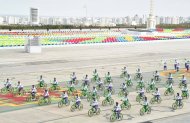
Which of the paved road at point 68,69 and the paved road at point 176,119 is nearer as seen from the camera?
the paved road at point 176,119

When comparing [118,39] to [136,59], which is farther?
[118,39]

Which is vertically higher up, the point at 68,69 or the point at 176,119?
the point at 68,69

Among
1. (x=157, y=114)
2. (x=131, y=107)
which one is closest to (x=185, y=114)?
(x=157, y=114)

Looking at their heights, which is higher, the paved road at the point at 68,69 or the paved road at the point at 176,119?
the paved road at the point at 68,69

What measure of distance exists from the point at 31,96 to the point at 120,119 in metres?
8.14

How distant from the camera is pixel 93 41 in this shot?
88.7 meters

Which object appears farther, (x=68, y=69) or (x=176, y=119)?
(x=68, y=69)

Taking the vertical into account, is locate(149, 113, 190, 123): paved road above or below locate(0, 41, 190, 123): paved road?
below

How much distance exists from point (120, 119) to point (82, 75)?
19.5m

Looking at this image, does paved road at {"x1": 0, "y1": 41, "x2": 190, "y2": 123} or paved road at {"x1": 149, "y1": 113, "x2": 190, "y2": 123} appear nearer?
paved road at {"x1": 149, "y1": 113, "x2": 190, "y2": 123}

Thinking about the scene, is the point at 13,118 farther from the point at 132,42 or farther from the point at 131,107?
the point at 132,42

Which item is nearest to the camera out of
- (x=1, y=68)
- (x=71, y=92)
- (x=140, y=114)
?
(x=140, y=114)

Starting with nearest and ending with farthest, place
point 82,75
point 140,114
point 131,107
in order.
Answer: point 140,114 → point 131,107 → point 82,75

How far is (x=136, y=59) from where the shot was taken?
6072cm
